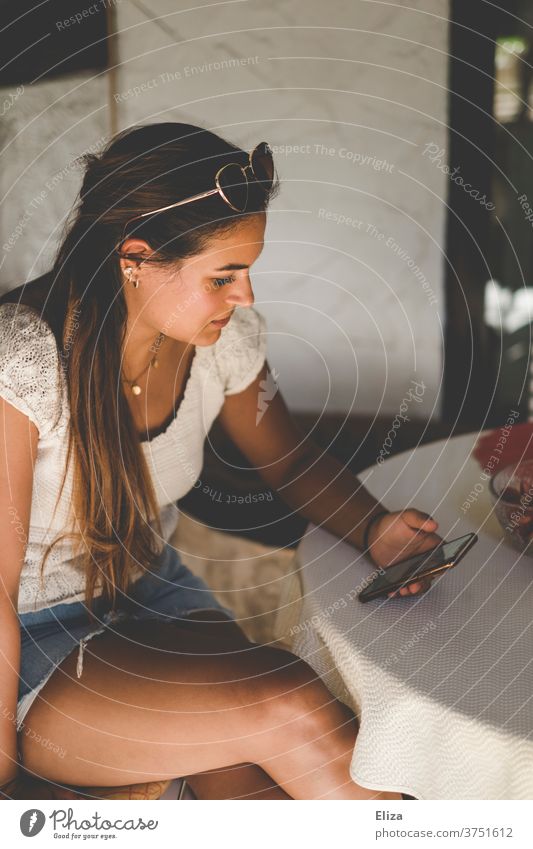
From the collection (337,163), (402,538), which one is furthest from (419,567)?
(337,163)

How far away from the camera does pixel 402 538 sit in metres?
0.68

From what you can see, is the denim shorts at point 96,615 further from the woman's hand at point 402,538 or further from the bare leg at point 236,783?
the woman's hand at point 402,538

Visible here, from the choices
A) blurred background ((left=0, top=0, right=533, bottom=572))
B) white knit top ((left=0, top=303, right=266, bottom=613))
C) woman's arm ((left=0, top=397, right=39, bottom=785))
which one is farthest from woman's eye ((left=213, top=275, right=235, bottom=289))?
blurred background ((left=0, top=0, right=533, bottom=572))

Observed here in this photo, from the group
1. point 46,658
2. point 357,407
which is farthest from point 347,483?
point 357,407

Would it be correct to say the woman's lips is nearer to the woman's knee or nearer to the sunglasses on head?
the sunglasses on head

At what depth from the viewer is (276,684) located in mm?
638

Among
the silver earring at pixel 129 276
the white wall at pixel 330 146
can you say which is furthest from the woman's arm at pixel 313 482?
the white wall at pixel 330 146

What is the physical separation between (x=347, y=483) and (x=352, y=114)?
1209 mm

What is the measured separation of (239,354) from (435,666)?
46cm

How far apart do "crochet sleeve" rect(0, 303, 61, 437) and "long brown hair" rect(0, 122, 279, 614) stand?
0.04ft

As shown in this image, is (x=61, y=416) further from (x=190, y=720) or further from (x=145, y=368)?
(x=190, y=720)

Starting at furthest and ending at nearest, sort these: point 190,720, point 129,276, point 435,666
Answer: point 129,276
point 190,720
point 435,666

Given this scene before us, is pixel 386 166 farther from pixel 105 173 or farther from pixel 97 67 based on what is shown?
pixel 105 173

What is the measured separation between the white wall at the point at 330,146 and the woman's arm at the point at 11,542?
3.07 feet
